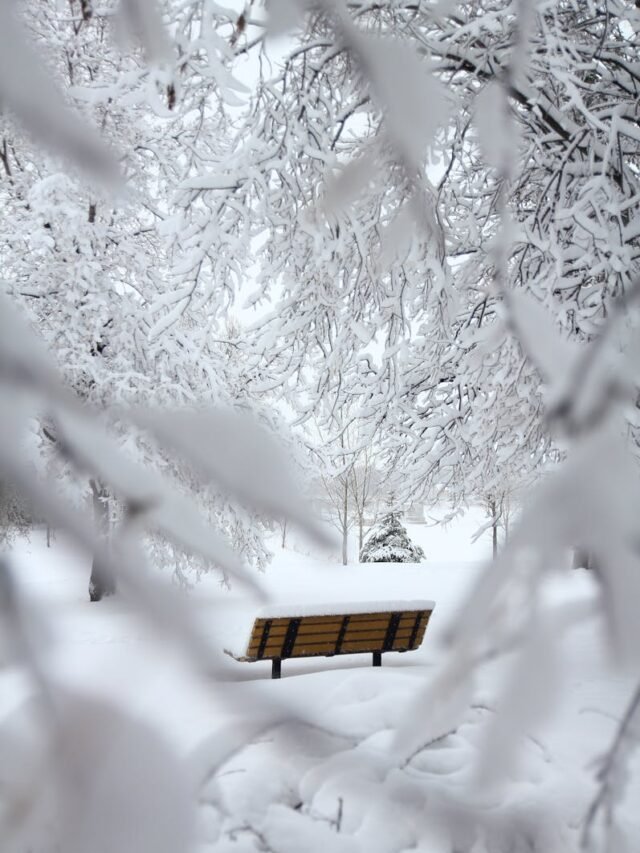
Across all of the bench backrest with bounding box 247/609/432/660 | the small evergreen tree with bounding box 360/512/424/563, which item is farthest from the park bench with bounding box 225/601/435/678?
the small evergreen tree with bounding box 360/512/424/563

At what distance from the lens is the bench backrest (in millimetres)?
4848

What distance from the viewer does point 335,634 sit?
5.10 metres

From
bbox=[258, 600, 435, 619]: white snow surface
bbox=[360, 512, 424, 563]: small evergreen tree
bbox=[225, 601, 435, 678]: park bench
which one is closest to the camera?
bbox=[258, 600, 435, 619]: white snow surface

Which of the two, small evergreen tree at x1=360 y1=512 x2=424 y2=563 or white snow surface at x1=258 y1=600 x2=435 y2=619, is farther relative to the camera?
small evergreen tree at x1=360 y1=512 x2=424 y2=563

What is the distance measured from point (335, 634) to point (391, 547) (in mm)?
10779

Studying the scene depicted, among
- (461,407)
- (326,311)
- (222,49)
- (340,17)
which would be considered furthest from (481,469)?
(340,17)

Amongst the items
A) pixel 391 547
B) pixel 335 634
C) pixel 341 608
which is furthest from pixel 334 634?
pixel 391 547

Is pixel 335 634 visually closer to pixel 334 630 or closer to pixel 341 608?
pixel 334 630

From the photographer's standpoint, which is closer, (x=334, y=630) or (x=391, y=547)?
(x=334, y=630)

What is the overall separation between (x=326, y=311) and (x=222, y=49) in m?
2.36

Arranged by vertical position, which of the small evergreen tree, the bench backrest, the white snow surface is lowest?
the small evergreen tree

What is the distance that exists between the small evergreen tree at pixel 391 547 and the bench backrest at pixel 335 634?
32.1ft

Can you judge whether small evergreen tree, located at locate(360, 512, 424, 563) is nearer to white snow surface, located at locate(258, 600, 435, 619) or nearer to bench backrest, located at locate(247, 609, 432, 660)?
bench backrest, located at locate(247, 609, 432, 660)

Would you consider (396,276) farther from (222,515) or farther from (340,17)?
(222,515)
